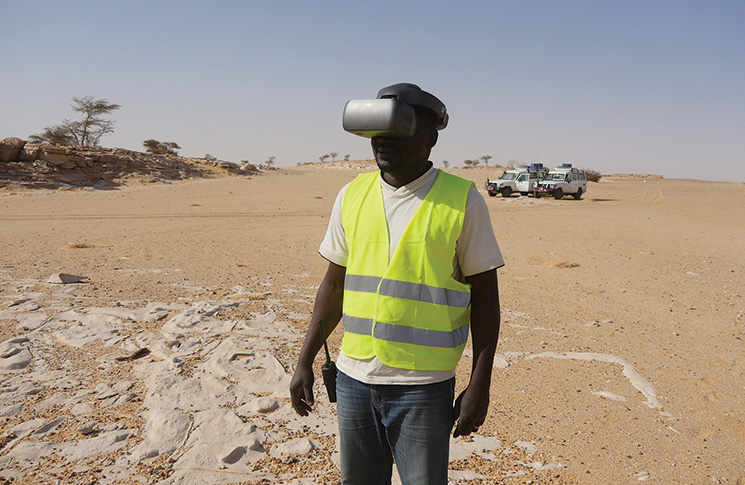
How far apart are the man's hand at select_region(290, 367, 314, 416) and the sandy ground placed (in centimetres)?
103

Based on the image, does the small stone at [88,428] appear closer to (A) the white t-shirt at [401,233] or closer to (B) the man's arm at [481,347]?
(A) the white t-shirt at [401,233]

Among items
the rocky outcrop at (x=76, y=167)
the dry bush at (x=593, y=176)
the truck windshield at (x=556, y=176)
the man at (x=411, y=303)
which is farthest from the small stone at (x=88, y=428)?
the dry bush at (x=593, y=176)

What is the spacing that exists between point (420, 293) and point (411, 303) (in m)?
0.04

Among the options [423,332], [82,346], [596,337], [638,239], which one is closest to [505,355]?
[596,337]

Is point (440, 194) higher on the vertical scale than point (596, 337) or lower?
higher

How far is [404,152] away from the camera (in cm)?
175

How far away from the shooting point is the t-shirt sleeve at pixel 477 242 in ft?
5.55

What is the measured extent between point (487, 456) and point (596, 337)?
9.59ft

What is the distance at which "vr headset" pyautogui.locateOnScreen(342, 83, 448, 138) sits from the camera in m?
1.64

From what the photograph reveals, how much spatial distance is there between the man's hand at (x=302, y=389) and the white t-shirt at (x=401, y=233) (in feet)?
0.86

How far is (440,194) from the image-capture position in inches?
68.7

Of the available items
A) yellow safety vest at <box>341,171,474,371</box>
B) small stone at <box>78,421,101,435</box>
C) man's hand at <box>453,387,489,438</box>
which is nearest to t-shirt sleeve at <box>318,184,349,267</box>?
yellow safety vest at <box>341,171,474,371</box>

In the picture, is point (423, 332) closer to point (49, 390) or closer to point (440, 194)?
point (440, 194)

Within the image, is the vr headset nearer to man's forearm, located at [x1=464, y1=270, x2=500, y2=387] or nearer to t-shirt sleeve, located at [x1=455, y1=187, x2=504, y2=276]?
t-shirt sleeve, located at [x1=455, y1=187, x2=504, y2=276]
